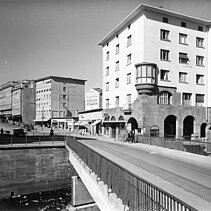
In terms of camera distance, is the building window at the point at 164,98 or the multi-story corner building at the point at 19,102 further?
the multi-story corner building at the point at 19,102

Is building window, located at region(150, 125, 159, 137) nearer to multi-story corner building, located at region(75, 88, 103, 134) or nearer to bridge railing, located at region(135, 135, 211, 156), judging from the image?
bridge railing, located at region(135, 135, 211, 156)

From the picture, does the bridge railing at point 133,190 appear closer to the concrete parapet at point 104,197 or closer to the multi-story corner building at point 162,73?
the concrete parapet at point 104,197

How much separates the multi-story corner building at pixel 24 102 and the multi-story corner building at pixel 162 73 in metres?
35.3

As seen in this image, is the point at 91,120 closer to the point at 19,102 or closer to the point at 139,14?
the point at 139,14

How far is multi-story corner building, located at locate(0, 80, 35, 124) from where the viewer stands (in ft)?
193

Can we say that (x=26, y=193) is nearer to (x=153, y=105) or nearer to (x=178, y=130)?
(x=153, y=105)

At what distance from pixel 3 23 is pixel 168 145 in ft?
51.0

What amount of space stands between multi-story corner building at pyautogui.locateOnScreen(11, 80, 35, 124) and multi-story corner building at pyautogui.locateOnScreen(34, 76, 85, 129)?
74.9 inches

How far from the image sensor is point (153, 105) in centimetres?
2794

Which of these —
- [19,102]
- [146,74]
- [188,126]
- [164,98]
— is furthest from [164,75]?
[19,102]

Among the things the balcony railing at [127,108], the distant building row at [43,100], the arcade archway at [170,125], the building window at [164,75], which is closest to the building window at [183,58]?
the building window at [164,75]

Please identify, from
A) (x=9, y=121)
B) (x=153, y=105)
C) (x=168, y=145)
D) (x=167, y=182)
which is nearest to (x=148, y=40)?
(x=153, y=105)

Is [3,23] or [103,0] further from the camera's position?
[3,23]

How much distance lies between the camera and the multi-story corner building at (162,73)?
1094 inches
